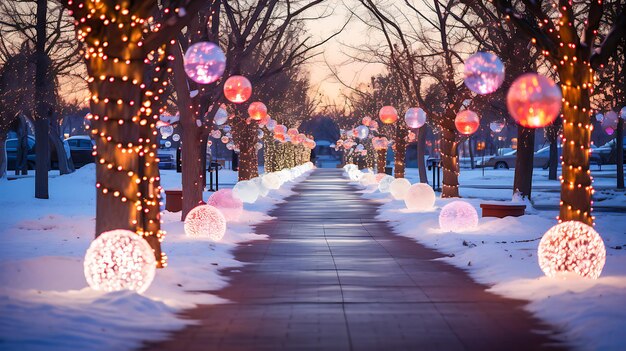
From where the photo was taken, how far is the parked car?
63.4 meters

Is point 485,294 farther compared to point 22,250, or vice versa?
point 22,250

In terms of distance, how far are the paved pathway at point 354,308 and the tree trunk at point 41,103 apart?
12.9m

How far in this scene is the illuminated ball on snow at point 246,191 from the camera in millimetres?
30766

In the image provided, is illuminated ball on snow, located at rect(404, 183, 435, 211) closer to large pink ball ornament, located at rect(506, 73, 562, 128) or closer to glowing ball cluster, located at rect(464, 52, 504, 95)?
glowing ball cluster, located at rect(464, 52, 504, 95)

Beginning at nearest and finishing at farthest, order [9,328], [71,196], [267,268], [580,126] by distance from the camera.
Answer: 1. [9,328]
2. [580,126]
3. [267,268]
4. [71,196]

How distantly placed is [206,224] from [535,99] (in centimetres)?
743

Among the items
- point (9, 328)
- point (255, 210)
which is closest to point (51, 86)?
point (255, 210)

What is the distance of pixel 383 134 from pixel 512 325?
5063 cm

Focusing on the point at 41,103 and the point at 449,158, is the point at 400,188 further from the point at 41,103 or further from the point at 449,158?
the point at 41,103

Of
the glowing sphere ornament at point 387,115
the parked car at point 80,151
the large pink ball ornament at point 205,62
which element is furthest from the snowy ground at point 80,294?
the parked car at point 80,151

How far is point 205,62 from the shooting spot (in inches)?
595

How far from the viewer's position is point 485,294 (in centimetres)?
1145

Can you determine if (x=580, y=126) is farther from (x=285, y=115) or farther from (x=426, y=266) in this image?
(x=285, y=115)

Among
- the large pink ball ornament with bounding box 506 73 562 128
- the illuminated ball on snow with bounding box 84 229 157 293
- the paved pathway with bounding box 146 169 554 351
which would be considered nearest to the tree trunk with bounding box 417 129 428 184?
the paved pathway with bounding box 146 169 554 351
